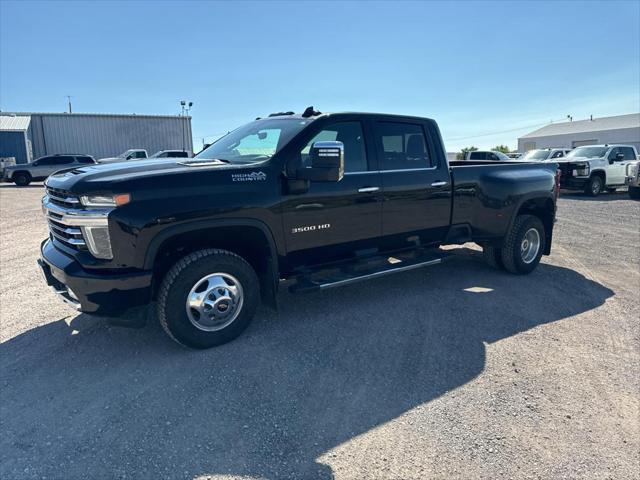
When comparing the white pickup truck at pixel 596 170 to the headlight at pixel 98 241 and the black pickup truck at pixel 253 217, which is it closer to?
the black pickup truck at pixel 253 217

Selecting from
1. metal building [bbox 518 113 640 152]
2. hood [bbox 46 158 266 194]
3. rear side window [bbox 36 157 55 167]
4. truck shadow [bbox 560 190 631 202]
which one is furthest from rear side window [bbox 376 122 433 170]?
metal building [bbox 518 113 640 152]

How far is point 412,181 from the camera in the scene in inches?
191

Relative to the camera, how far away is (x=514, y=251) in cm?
601

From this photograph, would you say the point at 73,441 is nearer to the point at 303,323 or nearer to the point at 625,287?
the point at 303,323

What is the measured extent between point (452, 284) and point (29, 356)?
458cm

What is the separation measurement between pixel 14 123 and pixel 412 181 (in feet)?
109

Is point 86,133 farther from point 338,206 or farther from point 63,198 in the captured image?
point 338,206

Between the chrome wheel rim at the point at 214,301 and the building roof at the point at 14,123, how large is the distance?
1257 inches

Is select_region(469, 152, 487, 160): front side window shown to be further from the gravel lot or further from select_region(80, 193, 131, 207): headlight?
→ select_region(80, 193, 131, 207): headlight

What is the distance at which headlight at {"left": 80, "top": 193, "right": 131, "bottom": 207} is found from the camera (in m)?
3.17

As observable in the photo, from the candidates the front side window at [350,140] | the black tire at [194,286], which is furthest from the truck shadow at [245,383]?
the front side window at [350,140]

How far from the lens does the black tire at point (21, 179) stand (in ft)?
76.4

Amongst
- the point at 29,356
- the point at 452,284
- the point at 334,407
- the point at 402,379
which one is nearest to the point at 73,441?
the point at 29,356

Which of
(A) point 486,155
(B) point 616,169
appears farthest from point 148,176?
(A) point 486,155
